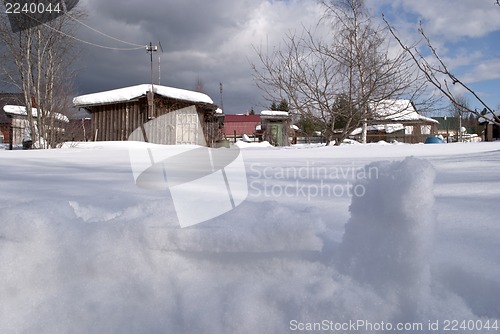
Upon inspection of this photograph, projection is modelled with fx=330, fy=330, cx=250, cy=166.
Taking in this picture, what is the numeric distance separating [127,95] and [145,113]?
1042 mm

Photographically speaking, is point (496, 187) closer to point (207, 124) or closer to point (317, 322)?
point (317, 322)

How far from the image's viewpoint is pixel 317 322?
2.17 feet

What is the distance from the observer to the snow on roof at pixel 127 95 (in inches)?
555

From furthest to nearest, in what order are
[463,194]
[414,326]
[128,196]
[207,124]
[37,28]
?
[207,124]
[37,28]
[128,196]
[463,194]
[414,326]

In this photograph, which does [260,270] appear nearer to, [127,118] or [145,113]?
[145,113]

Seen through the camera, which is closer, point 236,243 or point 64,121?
point 236,243

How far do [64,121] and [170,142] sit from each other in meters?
4.31

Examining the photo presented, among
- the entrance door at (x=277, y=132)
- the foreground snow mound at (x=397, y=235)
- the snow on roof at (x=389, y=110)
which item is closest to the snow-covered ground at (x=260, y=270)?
the foreground snow mound at (x=397, y=235)

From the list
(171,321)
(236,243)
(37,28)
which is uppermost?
(37,28)

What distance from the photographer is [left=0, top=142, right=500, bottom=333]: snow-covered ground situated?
664 millimetres

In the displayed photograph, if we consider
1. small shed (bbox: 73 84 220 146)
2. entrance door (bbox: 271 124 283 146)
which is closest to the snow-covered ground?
small shed (bbox: 73 84 220 146)

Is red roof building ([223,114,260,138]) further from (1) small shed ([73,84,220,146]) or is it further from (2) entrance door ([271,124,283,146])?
(1) small shed ([73,84,220,146])

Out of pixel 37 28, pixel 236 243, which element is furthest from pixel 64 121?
pixel 236 243

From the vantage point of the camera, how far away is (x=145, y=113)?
47.4 ft
